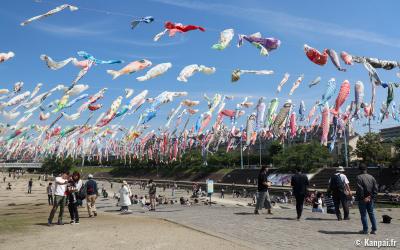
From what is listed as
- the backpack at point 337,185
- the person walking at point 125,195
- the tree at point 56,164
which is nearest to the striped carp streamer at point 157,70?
the person walking at point 125,195

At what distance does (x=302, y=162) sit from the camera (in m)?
58.3

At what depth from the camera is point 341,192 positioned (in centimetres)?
1160

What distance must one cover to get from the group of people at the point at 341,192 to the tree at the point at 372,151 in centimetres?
5271

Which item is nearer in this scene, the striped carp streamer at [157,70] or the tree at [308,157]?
the striped carp streamer at [157,70]

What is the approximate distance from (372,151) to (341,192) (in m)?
53.8

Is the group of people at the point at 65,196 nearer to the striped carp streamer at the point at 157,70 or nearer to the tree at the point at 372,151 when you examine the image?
the striped carp streamer at the point at 157,70

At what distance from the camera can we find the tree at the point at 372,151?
198 feet

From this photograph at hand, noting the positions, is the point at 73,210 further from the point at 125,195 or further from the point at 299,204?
the point at 299,204

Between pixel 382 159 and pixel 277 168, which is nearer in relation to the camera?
pixel 382 159

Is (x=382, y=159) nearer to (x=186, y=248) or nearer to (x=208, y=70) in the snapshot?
(x=208, y=70)

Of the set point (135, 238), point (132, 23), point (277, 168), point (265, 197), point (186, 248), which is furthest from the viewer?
point (277, 168)

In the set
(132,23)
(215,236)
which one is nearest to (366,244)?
(215,236)

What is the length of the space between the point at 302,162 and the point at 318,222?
48.6 m

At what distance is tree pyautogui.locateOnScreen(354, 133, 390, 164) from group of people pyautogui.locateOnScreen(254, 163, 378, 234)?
2075 inches
